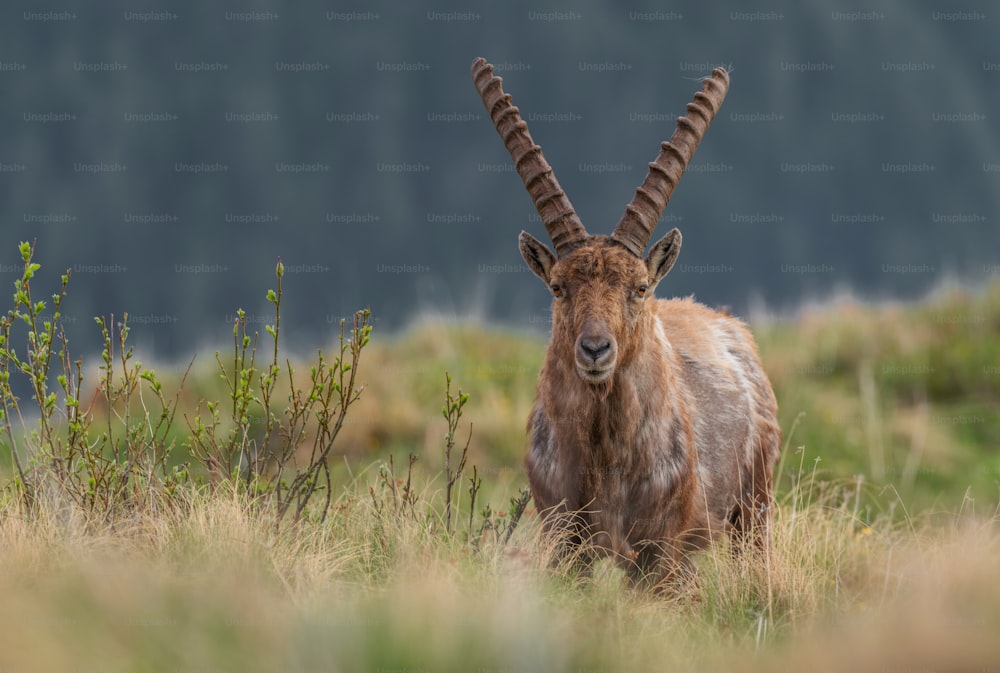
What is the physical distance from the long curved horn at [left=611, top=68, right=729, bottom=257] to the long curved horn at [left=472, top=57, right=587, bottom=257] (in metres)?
0.31

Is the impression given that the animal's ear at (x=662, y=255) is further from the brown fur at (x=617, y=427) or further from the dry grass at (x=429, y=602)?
the dry grass at (x=429, y=602)

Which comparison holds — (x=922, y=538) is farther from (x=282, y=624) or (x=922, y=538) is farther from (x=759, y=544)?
(x=282, y=624)

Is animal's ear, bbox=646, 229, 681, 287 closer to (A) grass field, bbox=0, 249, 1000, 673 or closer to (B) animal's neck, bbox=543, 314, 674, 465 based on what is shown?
(B) animal's neck, bbox=543, 314, 674, 465

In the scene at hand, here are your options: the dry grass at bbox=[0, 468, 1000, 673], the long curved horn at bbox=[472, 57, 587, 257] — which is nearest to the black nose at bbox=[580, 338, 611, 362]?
the long curved horn at bbox=[472, 57, 587, 257]

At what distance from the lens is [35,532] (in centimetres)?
671

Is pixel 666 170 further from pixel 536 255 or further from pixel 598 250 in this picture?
pixel 536 255

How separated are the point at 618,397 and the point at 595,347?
64cm

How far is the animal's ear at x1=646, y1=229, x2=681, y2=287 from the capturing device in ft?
24.1

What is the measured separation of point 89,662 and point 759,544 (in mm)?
5121

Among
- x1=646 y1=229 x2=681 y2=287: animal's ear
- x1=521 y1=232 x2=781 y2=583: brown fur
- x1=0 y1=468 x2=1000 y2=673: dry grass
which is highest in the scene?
x1=646 y1=229 x2=681 y2=287: animal's ear

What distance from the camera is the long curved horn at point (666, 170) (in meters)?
7.29

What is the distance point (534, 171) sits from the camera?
7.56 m

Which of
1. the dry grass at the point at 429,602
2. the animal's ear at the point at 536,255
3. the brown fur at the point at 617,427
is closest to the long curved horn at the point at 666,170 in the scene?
the brown fur at the point at 617,427

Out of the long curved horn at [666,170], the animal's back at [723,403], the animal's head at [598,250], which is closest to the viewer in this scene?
the animal's head at [598,250]
